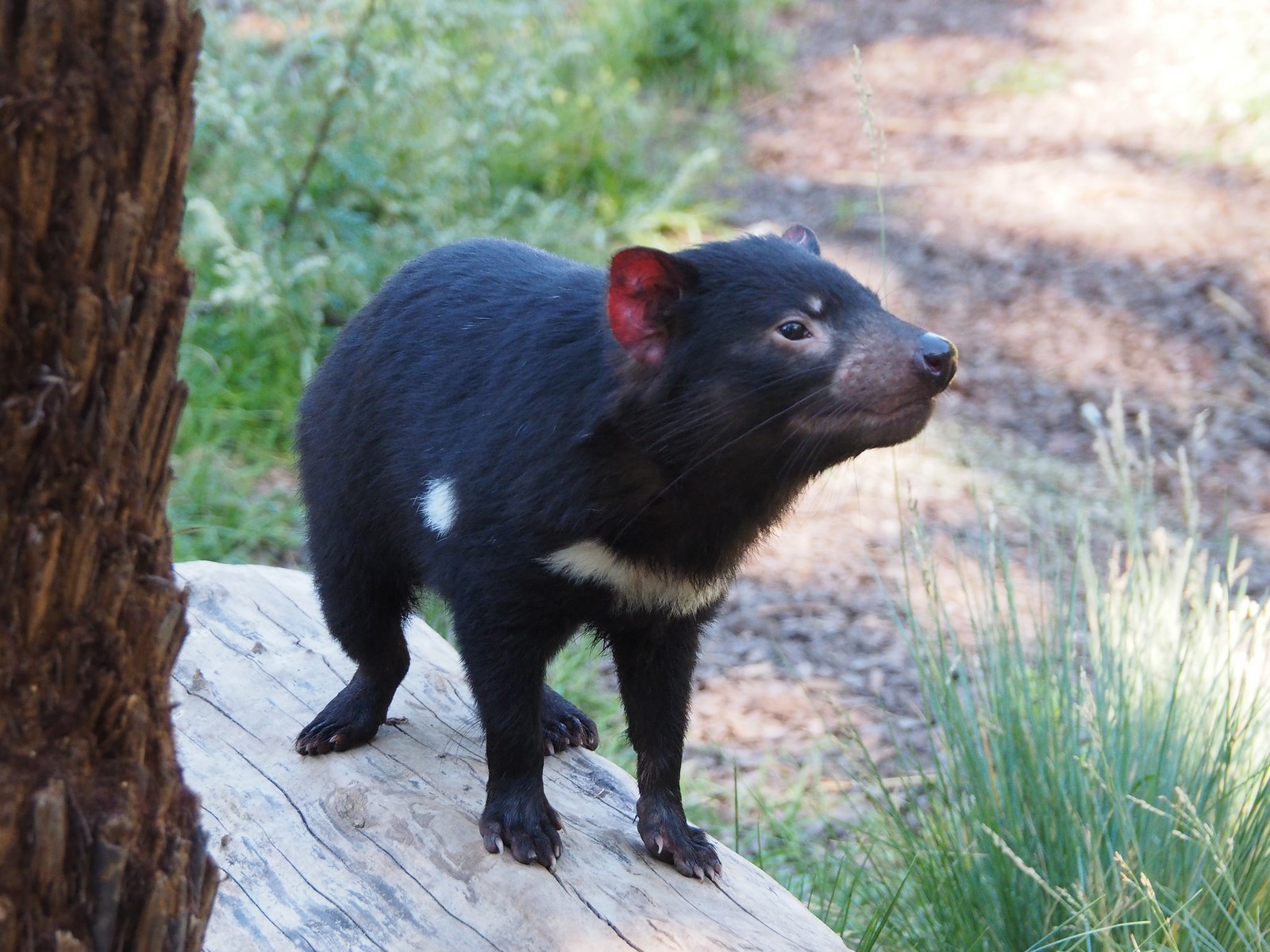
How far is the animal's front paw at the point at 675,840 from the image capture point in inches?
90.0

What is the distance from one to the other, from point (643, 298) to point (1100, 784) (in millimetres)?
1170

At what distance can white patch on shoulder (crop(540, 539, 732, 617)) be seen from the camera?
211 centimetres

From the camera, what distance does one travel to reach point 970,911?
7.73 feet

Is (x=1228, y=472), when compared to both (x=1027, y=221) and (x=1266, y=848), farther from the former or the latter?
(x=1266, y=848)

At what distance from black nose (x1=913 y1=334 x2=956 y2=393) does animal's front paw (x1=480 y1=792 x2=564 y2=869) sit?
3.20 ft

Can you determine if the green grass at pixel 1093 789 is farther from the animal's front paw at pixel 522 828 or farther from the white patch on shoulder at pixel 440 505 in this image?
the white patch on shoulder at pixel 440 505

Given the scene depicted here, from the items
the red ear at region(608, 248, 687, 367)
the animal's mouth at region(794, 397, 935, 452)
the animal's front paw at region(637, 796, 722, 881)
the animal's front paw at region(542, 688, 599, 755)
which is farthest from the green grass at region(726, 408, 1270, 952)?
the red ear at region(608, 248, 687, 367)

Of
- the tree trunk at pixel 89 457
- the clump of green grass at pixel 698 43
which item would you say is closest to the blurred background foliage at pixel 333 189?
the clump of green grass at pixel 698 43

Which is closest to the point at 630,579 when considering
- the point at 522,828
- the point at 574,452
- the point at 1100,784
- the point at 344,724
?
the point at 574,452

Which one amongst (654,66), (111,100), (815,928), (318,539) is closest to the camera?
(111,100)

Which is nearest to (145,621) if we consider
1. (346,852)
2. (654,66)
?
(346,852)

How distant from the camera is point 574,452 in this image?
207 cm

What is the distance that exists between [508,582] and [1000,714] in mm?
1016

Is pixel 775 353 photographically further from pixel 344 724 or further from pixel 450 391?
pixel 344 724
